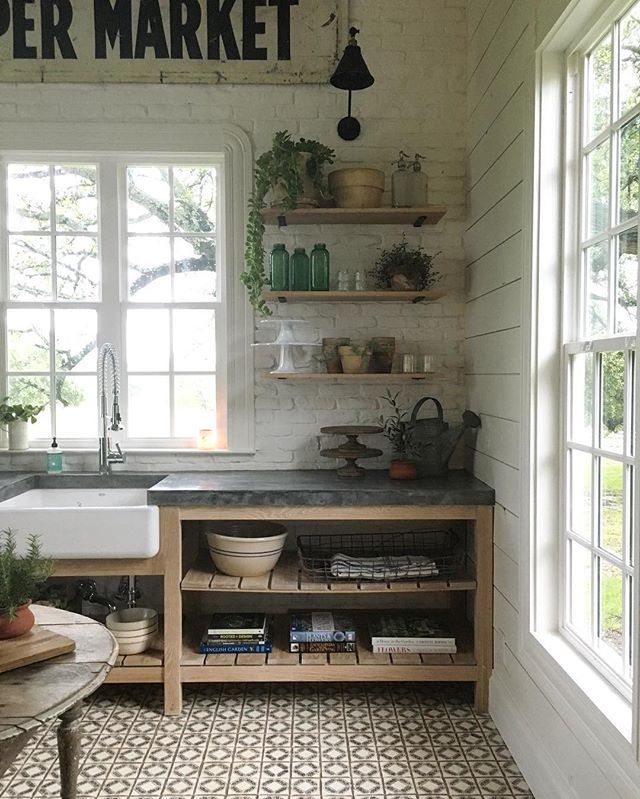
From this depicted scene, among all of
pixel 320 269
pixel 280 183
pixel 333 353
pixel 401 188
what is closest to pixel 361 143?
pixel 401 188

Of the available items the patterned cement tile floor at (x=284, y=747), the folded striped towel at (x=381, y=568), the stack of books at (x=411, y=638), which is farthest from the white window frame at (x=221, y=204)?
the patterned cement tile floor at (x=284, y=747)

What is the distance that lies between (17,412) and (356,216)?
1.93 m

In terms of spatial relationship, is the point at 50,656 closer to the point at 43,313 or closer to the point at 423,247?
the point at 43,313

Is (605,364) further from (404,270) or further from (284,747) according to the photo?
(284,747)

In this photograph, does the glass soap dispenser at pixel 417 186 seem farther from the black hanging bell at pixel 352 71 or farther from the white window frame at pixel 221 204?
the white window frame at pixel 221 204

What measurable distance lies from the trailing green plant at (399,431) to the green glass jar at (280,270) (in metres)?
0.77

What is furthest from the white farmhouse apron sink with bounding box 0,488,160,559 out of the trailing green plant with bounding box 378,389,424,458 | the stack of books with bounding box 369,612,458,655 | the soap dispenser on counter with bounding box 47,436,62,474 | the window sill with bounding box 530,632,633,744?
the window sill with bounding box 530,632,633,744

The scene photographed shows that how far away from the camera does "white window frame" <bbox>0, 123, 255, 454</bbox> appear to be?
355cm

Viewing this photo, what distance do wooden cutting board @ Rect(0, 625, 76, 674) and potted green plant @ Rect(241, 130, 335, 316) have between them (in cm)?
197

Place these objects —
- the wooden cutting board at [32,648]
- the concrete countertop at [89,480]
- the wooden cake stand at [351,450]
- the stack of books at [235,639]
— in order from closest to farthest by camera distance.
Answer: the wooden cutting board at [32,648], the stack of books at [235,639], the wooden cake stand at [351,450], the concrete countertop at [89,480]

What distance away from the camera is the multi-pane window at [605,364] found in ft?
6.36

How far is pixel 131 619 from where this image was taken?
129 inches

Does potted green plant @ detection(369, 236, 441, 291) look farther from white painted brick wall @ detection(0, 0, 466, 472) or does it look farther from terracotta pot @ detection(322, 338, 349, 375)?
terracotta pot @ detection(322, 338, 349, 375)

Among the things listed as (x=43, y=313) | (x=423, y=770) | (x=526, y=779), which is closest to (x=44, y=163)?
(x=43, y=313)
